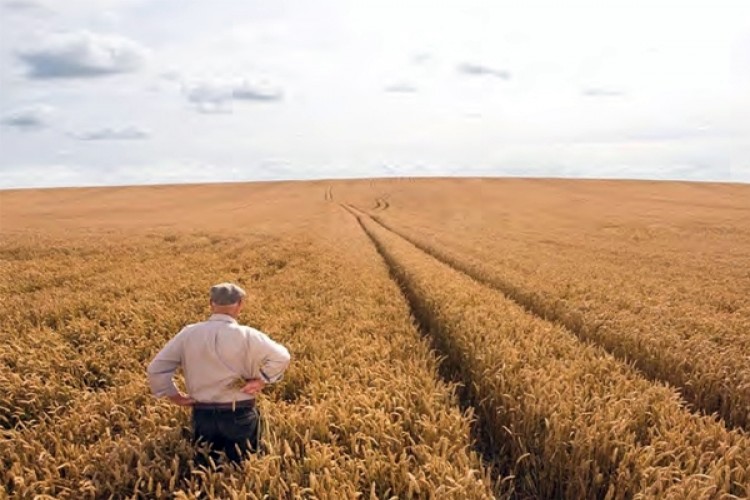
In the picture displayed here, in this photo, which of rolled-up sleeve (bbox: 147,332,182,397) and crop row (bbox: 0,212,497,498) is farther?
rolled-up sleeve (bbox: 147,332,182,397)

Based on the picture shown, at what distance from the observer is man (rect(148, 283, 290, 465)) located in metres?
4.37

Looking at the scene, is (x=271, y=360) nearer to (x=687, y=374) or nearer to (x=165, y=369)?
(x=165, y=369)

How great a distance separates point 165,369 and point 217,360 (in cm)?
46

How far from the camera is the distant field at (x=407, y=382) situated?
432cm

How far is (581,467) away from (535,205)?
2982 inches

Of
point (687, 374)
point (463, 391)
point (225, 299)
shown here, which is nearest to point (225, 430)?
point (225, 299)

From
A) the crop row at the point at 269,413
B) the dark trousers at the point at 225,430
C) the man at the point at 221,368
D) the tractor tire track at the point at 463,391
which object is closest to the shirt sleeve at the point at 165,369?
the man at the point at 221,368

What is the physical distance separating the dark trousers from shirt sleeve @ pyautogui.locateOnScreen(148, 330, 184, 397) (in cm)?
34

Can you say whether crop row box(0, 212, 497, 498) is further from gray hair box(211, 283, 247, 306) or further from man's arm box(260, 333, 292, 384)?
gray hair box(211, 283, 247, 306)

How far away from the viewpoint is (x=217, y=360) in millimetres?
4387

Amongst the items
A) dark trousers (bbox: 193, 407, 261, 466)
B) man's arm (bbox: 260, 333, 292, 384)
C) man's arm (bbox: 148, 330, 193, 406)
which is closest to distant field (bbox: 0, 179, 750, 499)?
dark trousers (bbox: 193, 407, 261, 466)

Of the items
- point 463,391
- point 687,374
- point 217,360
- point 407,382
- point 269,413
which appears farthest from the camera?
point 687,374

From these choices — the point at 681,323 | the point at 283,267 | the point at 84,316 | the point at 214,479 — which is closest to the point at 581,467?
the point at 214,479

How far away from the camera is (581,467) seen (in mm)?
4527
